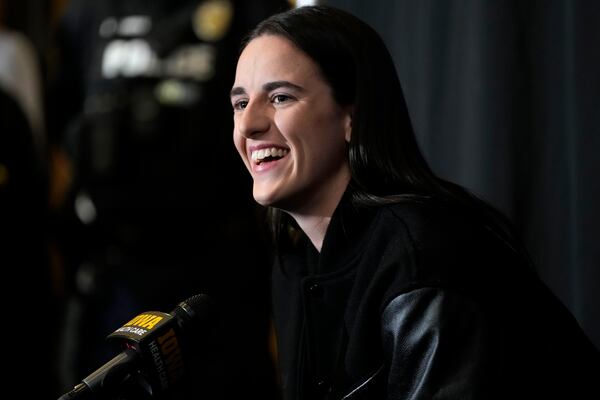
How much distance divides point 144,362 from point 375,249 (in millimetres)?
327

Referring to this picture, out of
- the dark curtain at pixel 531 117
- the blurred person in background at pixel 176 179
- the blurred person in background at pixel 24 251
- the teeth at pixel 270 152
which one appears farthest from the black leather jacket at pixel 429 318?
the blurred person in background at pixel 24 251

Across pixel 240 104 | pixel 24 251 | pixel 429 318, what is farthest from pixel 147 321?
pixel 24 251

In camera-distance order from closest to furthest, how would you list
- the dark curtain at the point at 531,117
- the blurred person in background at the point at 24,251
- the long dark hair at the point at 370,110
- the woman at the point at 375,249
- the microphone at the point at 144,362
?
1. the microphone at the point at 144,362
2. the woman at the point at 375,249
3. the long dark hair at the point at 370,110
4. the dark curtain at the point at 531,117
5. the blurred person in background at the point at 24,251

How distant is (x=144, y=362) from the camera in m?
0.84

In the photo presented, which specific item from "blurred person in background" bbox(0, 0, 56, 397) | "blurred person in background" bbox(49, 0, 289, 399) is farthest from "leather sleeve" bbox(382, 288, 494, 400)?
"blurred person in background" bbox(0, 0, 56, 397)

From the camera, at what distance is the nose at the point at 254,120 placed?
111 cm

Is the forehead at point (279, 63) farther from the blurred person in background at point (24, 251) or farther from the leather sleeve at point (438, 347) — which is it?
the blurred person in background at point (24, 251)

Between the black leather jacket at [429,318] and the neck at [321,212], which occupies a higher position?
the neck at [321,212]

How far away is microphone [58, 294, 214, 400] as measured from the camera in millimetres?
809

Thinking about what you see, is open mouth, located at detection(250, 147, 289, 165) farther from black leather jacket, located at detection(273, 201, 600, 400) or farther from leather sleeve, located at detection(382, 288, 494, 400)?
leather sleeve, located at detection(382, 288, 494, 400)

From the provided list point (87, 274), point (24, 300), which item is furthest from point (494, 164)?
point (24, 300)

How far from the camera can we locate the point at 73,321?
6.77ft

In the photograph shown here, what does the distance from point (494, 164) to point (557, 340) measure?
629mm

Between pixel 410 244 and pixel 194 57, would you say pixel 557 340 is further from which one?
pixel 194 57
